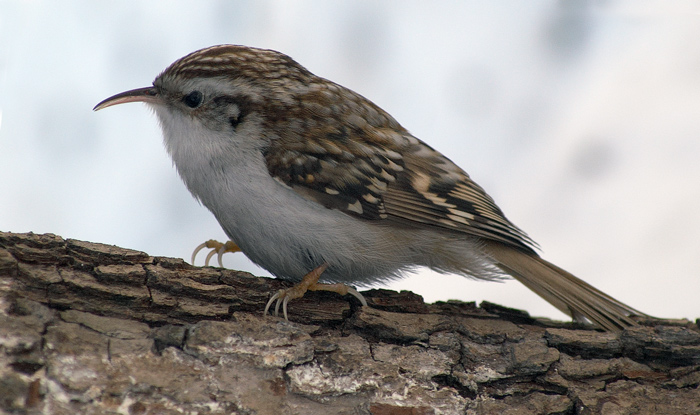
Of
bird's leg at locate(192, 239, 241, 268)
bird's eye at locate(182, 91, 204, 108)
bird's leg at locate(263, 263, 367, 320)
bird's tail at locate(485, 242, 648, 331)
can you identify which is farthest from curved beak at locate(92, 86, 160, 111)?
bird's tail at locate(485, 242, 648, 331)

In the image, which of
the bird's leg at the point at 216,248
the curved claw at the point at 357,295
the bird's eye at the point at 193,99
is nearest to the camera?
the curved claw at the point at 357,295

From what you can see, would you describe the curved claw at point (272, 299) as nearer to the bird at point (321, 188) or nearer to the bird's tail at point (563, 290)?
the bird at point (321, 188)

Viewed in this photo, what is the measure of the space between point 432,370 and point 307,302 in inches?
15.6

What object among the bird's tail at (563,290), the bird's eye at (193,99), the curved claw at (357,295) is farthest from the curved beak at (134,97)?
the bird's tail at (563,290)

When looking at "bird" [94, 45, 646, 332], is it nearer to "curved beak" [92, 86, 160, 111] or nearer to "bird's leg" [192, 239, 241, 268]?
"curved beak" [92, 86, 160, 111]

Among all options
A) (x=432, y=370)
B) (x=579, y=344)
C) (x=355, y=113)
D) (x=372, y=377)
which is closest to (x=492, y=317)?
(x=579, y=344)

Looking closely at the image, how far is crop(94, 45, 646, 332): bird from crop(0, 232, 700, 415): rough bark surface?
166 millimetres

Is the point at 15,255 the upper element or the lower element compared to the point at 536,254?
lower

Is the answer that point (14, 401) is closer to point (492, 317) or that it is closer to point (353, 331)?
point (353, 331)

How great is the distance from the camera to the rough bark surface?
1.33 meters

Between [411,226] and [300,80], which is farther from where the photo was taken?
[300,80]

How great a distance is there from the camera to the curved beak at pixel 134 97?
206cm

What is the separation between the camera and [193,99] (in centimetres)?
198

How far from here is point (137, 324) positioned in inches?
58.3
